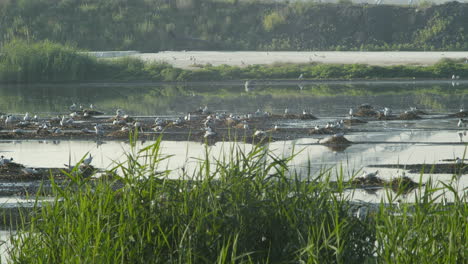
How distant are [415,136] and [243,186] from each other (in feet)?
37.8

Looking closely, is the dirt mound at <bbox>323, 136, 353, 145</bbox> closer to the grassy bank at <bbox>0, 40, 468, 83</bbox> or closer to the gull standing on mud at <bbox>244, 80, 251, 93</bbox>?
the gull standing on mud at <bbox>244, 80, 251, 93</bbox>

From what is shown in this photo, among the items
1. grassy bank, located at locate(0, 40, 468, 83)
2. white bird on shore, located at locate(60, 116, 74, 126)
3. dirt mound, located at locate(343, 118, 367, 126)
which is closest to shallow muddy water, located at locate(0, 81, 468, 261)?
dirt mound, located at locate(343, 118, 367, 126)

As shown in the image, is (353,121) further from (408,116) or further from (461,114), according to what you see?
(461,114)

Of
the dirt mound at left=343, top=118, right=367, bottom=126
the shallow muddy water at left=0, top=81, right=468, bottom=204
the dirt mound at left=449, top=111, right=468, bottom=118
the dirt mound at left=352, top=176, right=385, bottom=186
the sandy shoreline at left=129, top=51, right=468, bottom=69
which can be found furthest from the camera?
the sandy shoreline at left=129, top=51, right=468, bottom=69

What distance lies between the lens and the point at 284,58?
46906 millimetres

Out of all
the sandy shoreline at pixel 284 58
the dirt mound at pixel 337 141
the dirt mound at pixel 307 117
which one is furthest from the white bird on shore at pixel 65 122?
the sandy shoreline at pixel 284 58

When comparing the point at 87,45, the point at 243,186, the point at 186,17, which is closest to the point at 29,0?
the point at 87,45

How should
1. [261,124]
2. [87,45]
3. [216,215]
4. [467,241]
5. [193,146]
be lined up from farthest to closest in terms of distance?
[87,45], [261,124], [193,146], [216,215], [467,241]

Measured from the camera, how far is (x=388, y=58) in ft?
152

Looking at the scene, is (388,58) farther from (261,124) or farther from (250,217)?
(250,217)

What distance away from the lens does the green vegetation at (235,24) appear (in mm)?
52562

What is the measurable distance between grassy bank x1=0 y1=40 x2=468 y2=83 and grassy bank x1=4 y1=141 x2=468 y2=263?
33.3 meters

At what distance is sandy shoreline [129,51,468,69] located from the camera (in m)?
44.9

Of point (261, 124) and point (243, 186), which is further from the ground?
point (243, 186)
